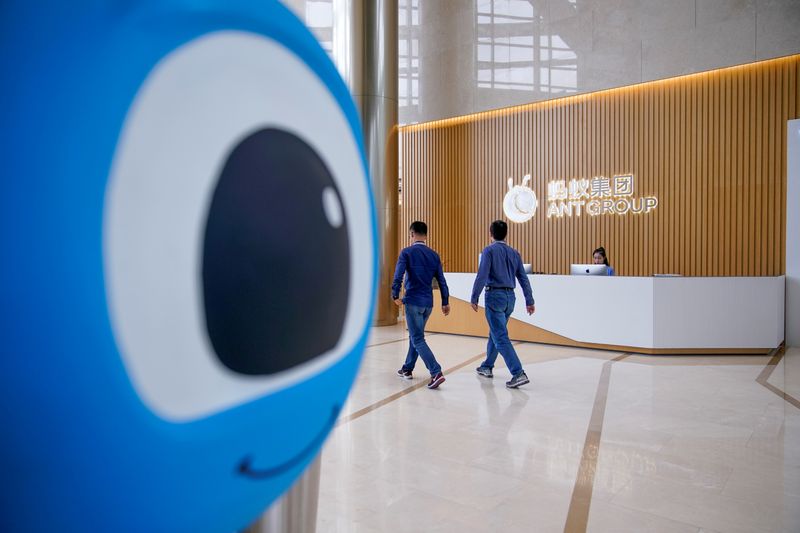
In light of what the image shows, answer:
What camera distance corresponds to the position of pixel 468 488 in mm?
2572

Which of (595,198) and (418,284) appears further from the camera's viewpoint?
(595,198)

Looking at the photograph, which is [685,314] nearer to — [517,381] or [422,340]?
[517,381]

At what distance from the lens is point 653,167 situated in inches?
343

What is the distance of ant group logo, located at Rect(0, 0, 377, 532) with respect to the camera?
358 mm

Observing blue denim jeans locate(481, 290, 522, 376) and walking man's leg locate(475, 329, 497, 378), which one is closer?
blue denim jeans locate(481, 290, 522, 376)

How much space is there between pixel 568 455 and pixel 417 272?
84.0 inches

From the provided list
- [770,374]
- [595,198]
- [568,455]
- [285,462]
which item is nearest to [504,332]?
[568,455]

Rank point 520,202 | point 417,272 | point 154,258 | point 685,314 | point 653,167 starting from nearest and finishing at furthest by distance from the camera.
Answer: point 154,258 < point 417,272 < point 685,314 < point 653,167 < point 520,202

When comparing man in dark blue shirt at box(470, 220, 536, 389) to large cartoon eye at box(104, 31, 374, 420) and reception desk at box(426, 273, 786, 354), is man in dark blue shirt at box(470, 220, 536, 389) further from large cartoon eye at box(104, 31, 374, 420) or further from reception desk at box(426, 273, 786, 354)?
large cartoon eye at box(104, 31, 374, 420)

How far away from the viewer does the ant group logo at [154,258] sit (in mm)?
358

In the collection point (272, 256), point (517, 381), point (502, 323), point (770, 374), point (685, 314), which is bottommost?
point (770, 374)

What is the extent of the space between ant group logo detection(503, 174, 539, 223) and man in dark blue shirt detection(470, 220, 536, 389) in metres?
5.36

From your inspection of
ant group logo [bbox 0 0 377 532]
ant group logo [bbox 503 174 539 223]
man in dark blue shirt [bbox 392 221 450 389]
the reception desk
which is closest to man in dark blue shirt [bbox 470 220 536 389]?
man in dark blue shirt [bbox 392 221 450 389]

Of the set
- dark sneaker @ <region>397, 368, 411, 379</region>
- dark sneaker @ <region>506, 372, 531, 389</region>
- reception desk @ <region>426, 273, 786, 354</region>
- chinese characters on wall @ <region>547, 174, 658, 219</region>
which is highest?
chinese characters on wall @ <region>547, 174, 658, 219</region>
